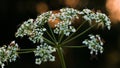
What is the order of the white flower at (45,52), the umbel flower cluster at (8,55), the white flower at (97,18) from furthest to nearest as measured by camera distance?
the white flower at (97,18)
the umbel flower cluster at (8,55)
the white flower at (45,52)

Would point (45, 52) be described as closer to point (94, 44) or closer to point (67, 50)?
point (94, 44)

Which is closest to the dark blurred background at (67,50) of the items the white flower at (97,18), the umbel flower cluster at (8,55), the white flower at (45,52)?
the white flower at (97,18)

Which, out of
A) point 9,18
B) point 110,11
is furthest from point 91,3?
point 9,18

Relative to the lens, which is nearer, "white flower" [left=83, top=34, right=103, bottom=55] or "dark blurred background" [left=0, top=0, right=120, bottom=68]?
"white flower" [left=83, top=34, right=103, bottom=55]

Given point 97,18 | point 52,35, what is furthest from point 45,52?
point 97,18

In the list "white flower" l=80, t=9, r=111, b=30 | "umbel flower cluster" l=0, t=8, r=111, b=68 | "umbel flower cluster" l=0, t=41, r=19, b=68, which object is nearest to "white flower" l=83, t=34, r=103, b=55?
"umbel flower cluster" l=0, t=8, r=111, b=68

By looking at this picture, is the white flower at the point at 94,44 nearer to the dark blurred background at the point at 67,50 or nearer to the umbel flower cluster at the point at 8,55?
the umbel flower cluster at the point at 8,55

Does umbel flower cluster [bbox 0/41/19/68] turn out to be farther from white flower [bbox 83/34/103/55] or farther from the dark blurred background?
the dark blurred background

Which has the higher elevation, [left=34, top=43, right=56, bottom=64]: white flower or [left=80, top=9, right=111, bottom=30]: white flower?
[left=80, top=9, right=111, bottom=30]: white flower

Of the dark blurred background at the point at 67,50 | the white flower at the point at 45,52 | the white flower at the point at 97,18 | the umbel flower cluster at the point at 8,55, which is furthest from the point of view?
the dark blurred background at the point at 67,50
